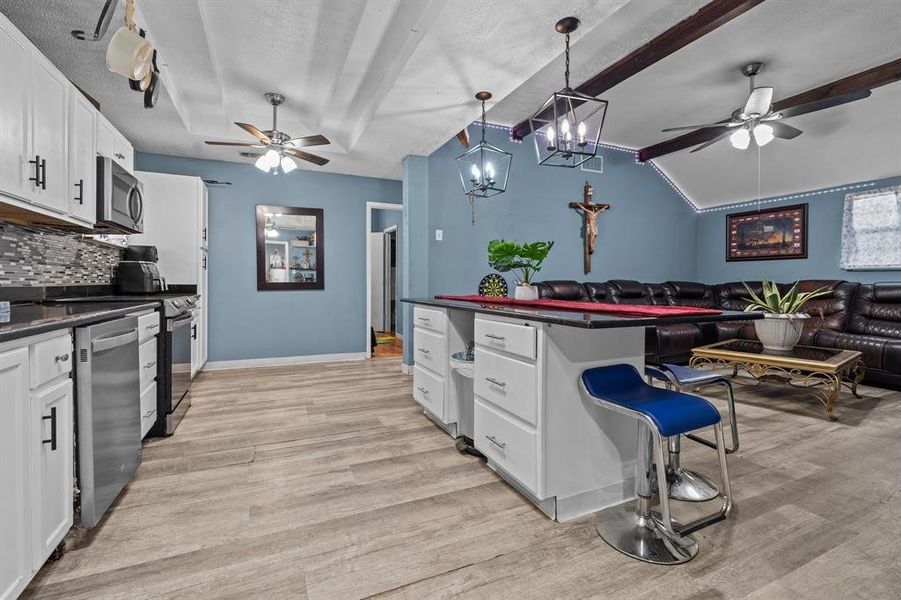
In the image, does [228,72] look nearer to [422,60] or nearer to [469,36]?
[422,60]

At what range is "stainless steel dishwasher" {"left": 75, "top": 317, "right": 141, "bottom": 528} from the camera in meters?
1.58

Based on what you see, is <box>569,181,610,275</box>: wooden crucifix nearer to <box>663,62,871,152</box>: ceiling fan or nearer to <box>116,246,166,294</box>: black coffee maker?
<box>663,62,871,152</box>: ceiling fan

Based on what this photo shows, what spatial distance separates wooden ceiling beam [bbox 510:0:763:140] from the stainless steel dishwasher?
4024 mm

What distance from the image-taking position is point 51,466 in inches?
54.2

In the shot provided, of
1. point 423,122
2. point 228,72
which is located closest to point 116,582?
point 228,72

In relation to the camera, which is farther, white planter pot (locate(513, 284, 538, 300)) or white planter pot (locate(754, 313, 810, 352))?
white planter pot (locate(754, 313, 810, 352))

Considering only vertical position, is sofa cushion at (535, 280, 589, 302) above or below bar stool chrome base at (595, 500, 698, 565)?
above

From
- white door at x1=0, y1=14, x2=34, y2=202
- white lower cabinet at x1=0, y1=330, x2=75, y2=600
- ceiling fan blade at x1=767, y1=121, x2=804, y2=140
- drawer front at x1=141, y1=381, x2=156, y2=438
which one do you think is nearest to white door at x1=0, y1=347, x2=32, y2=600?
white lower cabinet at x1=0, y1=330, x2=75, y2=600

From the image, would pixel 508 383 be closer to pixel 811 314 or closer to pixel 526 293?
pixel 526 293

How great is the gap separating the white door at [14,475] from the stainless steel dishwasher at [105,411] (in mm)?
364

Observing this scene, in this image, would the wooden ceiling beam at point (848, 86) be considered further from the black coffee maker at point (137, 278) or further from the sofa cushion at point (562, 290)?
the black coffee maker at point (137, 278)

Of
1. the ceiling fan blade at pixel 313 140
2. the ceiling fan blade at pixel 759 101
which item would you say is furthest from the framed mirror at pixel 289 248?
the ceiling fan blade at pixel 759 101

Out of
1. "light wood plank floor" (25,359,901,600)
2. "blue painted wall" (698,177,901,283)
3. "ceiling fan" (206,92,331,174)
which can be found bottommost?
"light wood plank floor" (25,359,901,600)

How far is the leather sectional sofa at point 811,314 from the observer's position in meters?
3.94
